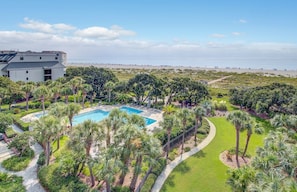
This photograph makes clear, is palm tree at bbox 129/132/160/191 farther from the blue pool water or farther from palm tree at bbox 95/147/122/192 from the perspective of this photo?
the blue pool water

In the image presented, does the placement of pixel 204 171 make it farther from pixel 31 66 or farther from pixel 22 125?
pixel 31 66

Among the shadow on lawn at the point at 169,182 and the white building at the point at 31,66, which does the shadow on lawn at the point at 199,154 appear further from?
the white building at the point at 31,66

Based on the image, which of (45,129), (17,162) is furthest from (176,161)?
(17,162)

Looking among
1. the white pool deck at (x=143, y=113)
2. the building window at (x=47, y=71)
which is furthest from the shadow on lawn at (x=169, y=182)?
the building window at (x=47, y=71)

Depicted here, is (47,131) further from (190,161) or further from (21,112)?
(21,112)

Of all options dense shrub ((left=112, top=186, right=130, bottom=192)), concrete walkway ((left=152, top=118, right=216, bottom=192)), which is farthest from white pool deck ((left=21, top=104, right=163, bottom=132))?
dense shrub ((left=112, top=186, right=130, bottom=192))

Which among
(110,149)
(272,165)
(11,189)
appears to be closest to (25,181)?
(11,189)

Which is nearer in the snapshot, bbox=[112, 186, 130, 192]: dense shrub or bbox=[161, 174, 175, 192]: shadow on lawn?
bbox=[112, 186, 130, 192]: dense shrub
